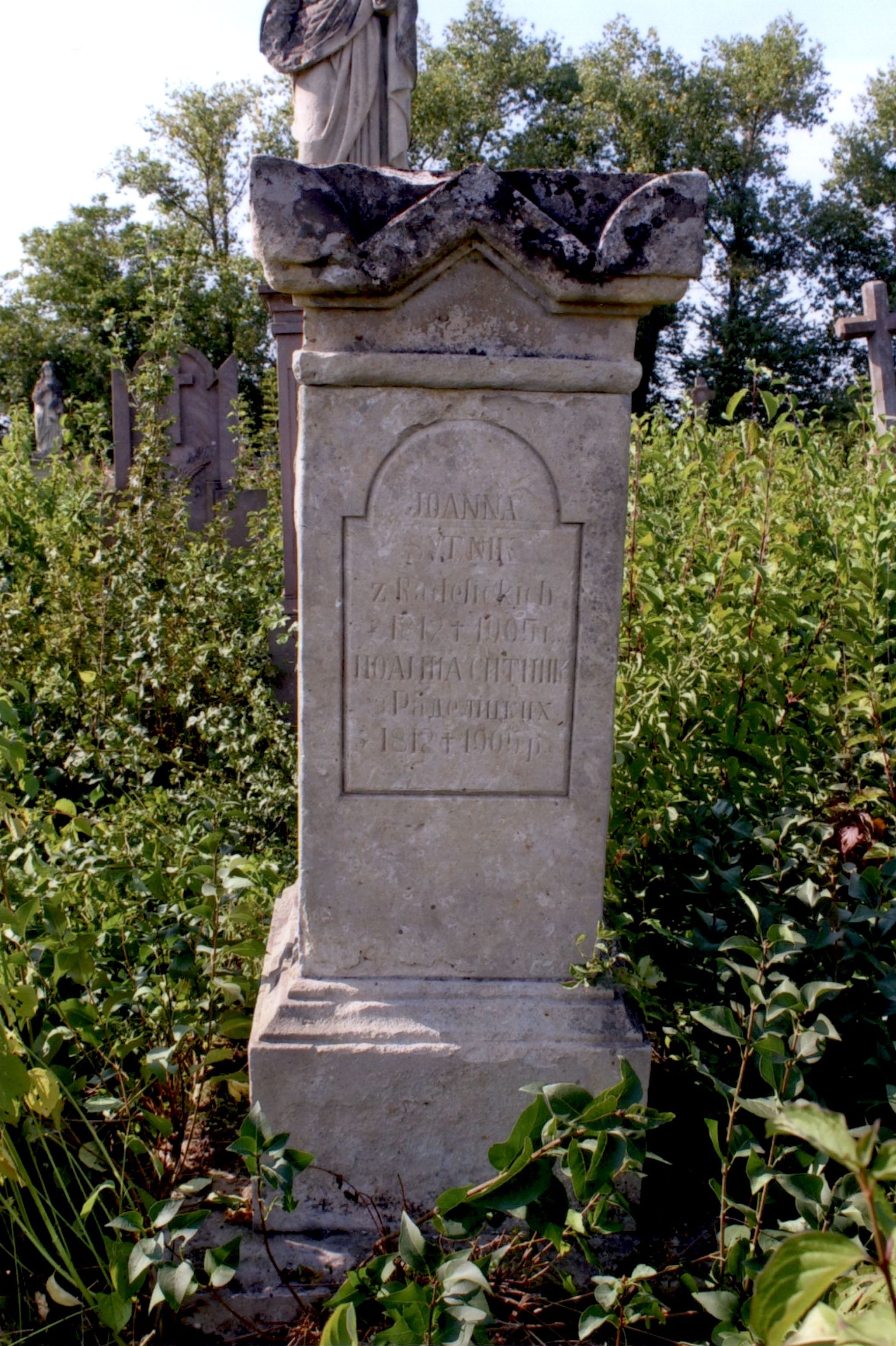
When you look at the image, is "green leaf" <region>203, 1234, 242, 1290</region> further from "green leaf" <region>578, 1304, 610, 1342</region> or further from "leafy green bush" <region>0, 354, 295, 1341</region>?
"green leaf" <region>578, 1304, 610, 1342</region>

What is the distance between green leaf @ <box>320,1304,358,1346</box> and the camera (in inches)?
50.8

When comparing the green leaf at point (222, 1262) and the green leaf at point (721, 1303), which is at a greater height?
the green leaf at point (222, 1262)

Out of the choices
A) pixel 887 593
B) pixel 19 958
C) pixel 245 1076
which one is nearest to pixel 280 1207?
pixel 245 1076

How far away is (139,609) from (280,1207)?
279 cm

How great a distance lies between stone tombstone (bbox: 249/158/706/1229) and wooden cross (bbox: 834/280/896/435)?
5709 mm

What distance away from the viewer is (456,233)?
1.86 metres

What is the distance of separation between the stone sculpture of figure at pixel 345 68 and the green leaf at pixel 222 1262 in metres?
5.23

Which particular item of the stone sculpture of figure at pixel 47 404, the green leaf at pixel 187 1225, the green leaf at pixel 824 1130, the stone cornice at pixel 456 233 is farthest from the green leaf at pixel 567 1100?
the stone sculpture of figure at pixel 47 404

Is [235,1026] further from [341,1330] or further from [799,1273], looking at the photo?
[799,1273]

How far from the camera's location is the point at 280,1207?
2061 millimetres

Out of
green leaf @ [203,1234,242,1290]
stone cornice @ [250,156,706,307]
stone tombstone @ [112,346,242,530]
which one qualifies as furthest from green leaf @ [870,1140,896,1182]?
stone tombstone @ [112,346,242,530]

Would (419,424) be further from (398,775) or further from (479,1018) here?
(479,1018)

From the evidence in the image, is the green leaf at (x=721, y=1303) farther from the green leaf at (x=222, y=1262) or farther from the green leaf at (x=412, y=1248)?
the green leaf at (x=222, y=1262)

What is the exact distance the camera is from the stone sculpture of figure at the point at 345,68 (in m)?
5.30
